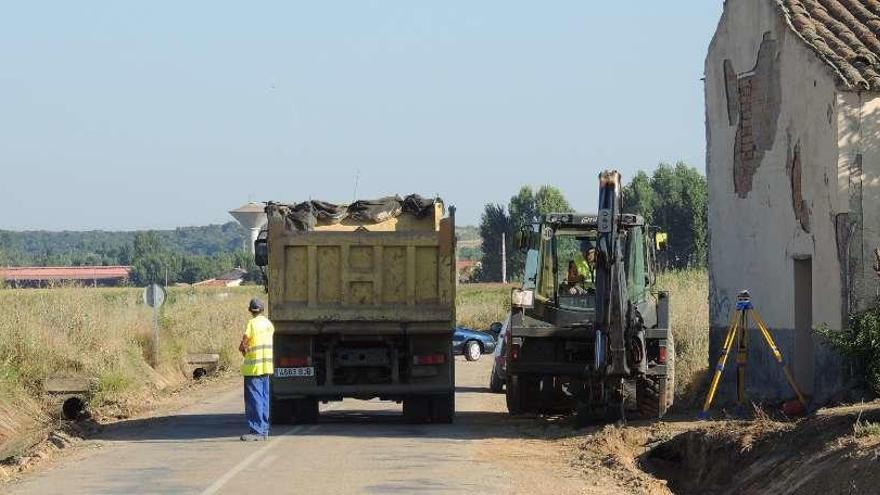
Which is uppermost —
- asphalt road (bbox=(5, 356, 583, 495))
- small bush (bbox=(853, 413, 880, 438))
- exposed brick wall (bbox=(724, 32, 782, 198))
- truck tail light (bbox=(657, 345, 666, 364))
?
exposed brick wall (bbox=(724, 32, 782, 198))

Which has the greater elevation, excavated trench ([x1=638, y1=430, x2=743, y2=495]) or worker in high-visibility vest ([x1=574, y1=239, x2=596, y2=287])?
worker in high-visibility vest ([x1=574, y1=239, x2=596, y2=287])

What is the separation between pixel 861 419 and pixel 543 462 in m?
3.93

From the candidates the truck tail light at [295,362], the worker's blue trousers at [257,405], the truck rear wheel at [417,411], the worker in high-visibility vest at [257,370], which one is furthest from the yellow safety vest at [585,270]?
the worker's blue trousers at [257,405]

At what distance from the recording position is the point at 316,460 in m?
17.4

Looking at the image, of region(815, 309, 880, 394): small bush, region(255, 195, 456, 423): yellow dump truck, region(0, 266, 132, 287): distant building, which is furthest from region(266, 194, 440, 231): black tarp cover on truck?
region(0, 266, 132, 287): distant building

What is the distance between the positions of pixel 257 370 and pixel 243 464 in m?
3.67

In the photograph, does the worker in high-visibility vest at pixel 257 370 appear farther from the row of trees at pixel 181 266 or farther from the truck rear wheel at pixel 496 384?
the row of trees at pixel 181 266

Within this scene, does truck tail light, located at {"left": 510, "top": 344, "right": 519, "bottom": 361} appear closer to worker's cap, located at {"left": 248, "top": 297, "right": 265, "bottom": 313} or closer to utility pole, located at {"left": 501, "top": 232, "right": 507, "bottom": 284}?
worker's cap, located at {"left": 248, "top": 297, "right": 265, "bottom": 313}

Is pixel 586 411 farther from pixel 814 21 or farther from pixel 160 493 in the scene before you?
pixel 160 493

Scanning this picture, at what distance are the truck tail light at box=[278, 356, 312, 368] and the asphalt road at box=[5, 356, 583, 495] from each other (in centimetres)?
94

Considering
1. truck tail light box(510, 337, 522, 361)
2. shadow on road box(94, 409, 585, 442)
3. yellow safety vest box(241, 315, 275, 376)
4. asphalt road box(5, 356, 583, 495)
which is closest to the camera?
asphalt road box(5, 356, 583, 495)

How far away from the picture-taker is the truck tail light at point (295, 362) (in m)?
22.3

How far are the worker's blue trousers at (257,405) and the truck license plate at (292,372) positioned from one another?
5.49 feet

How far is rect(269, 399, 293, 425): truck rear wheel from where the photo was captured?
22859 mm
